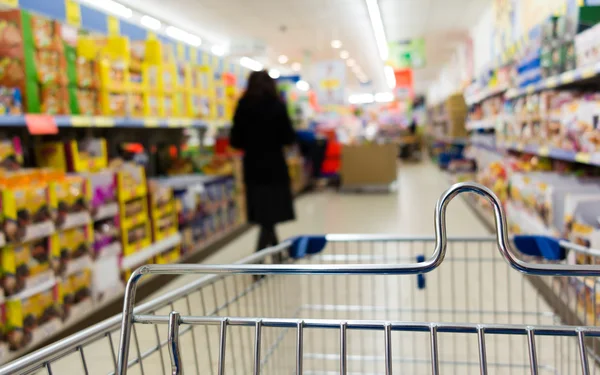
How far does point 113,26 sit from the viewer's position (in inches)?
177

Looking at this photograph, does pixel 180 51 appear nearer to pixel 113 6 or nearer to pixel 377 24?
pixel 113 6

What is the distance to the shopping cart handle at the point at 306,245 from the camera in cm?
196

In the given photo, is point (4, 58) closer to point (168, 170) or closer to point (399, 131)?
point (168, 170)

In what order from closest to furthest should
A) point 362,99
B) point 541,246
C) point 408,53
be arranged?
point 541,246 < point 408,53 < point 362,99

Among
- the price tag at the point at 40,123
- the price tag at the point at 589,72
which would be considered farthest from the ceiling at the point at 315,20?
the price tag at the point at 40,123

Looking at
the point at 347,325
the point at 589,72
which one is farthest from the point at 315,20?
the point at 347,325

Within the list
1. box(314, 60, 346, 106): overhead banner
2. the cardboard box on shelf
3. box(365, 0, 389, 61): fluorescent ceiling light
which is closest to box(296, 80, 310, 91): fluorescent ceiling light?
box(365, 0, 389, 61): fluorescent ceiling light

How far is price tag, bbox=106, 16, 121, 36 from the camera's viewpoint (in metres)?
4.45

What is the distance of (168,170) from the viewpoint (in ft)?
16.3

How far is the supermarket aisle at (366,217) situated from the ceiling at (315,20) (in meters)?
3.08

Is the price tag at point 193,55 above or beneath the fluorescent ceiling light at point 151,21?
beneath

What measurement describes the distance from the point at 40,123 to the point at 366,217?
4664 mm

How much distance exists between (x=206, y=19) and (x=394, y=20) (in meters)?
3.51

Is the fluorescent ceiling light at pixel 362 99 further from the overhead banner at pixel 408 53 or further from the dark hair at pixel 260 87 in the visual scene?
the dark hair at pixel 260 87
